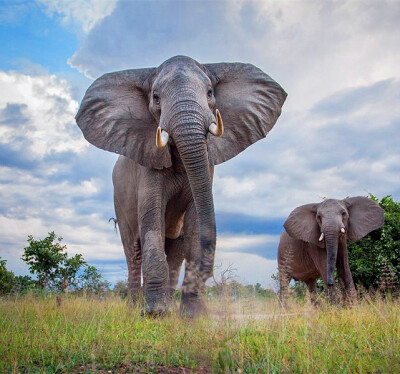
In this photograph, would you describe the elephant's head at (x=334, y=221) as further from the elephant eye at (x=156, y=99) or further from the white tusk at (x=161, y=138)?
the white tusk at (x=161, y=138)

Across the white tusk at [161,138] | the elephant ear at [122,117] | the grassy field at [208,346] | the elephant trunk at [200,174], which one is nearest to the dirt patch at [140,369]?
the grassy field at [208,346]

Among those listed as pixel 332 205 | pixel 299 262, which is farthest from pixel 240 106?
pixel 299 262

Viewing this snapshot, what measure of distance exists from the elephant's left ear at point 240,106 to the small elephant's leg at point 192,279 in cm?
121

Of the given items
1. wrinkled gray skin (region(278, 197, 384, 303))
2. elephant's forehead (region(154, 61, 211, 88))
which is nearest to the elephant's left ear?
elephant's forehead (region(154, 61, 211, 88))

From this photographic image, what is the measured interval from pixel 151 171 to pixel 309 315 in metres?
3.49

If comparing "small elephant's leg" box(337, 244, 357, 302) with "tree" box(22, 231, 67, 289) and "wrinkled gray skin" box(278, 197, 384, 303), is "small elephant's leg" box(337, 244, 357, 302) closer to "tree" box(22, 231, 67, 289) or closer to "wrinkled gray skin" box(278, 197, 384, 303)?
"wrinkled gray skin" box(278, 197, 384, 303)

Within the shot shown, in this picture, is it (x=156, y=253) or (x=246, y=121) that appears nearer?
(x=156, y=253)

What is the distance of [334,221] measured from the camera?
1377 cm

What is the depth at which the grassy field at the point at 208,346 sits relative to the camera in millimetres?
4777

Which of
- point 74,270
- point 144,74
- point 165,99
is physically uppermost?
point 144,74

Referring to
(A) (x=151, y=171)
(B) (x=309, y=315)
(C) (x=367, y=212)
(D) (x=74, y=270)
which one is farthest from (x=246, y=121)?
(D) (x=74, y=270)

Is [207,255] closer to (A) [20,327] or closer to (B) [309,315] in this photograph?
(B) [309,315]

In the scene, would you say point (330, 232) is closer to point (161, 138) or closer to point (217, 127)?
point (217, 127)

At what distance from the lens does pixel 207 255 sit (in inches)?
291
